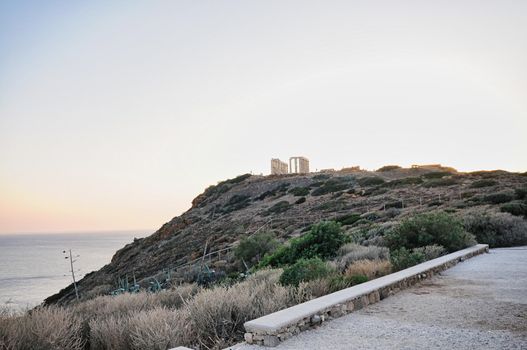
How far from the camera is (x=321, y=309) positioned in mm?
5770

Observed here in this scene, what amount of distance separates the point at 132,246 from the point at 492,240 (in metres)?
38.8

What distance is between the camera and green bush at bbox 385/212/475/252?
13.3 m

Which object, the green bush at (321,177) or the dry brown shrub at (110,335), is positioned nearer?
the dry brown shrub at (110,335)

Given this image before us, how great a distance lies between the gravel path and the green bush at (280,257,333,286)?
1.63 metres

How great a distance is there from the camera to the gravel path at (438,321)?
15.8ft

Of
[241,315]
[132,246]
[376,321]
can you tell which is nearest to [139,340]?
[241,315]

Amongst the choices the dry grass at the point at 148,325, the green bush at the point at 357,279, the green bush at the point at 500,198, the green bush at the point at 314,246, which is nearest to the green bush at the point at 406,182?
the green bush at the point at 500,198

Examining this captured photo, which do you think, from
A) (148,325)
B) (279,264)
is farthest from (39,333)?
(279,264)

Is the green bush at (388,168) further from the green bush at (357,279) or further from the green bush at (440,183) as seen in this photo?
the green bush at (357,279)

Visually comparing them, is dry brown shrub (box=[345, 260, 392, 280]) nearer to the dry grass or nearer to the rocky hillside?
the dry grass

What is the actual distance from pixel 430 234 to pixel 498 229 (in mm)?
5285

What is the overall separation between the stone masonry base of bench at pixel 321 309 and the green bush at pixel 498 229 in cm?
871

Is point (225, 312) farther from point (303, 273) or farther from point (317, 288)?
point (303, 273)

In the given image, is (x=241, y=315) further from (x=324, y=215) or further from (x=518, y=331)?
(x=324, y=215)
